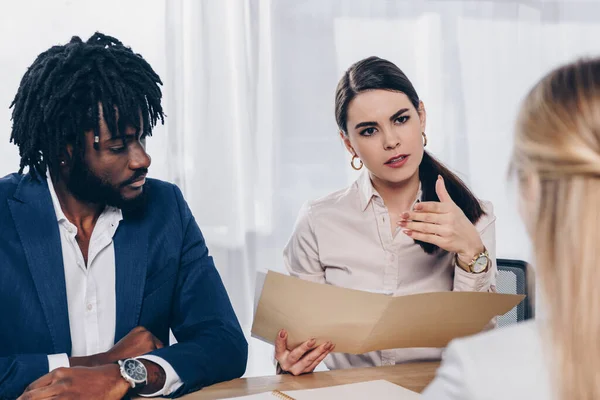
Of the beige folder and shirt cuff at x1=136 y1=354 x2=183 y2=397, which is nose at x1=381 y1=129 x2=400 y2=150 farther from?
shirt cuff at x1=136 y1=354 x2=183 y2=397

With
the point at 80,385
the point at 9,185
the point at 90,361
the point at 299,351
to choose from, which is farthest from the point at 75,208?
the point at 299,351

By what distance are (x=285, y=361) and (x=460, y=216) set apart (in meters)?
0.49

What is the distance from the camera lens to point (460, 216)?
1.54 m

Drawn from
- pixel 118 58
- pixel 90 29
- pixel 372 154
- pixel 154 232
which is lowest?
pixel 154 232

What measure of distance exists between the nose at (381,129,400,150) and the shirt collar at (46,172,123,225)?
0.65 meters

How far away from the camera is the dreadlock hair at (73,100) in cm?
157

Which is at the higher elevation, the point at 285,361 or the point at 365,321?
the point at 365,321

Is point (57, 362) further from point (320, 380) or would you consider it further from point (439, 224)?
point (439, 224)

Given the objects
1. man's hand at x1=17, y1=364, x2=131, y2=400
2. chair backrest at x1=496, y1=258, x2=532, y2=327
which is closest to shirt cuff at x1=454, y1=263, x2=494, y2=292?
chair backrest at x1=496, y1=258, x2=532, y2=327

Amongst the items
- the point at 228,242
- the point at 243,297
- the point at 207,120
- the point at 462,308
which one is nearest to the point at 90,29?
the point at 207,120

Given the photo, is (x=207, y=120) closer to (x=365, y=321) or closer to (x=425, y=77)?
(x=425, y=77)

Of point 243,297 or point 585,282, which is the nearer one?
point 585,282

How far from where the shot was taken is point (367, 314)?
4.28 ft

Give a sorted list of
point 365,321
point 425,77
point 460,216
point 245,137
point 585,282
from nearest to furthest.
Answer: point 585,282 → point 365,321 → point 460,216 → point 245,137 → point 425,77
